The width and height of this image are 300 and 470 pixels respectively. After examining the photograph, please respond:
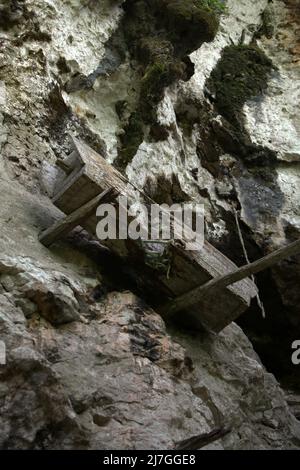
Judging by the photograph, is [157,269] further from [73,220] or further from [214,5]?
[214,5]

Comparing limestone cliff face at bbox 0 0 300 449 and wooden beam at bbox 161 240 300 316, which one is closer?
limestone cliff face at bbox 0 0 300 449

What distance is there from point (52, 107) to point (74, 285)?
2500 mm

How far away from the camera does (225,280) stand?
4727 millimetres

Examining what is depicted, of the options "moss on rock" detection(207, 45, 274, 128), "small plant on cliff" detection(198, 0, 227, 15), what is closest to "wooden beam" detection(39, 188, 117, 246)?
"small plant on cliff" detection(198, 0, 227, 15)

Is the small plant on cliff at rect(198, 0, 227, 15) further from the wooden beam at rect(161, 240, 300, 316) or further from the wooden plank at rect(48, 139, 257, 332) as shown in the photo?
the wooden beam at rect(161, 240, 300, 316)

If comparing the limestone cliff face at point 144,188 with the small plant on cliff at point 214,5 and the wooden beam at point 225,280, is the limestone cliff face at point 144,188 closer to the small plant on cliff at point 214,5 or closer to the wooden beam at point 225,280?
the small plant on cliff at point 214,5

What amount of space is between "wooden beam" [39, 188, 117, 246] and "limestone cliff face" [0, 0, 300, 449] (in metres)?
0.13

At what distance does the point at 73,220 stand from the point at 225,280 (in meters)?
1.39

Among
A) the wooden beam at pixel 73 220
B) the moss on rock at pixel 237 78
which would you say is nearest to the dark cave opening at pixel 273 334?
the moss on rock at pixel 237 78

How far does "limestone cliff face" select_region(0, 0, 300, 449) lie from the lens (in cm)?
383

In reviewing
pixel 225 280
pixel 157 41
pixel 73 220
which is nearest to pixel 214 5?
pixel 157 41

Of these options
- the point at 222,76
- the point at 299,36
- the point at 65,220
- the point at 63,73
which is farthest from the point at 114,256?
the point at 299,36

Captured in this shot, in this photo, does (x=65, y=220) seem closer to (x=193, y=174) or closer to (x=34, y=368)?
(x=34, y=368)

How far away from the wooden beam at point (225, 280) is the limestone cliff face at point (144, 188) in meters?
0.25
